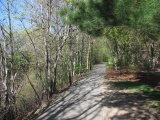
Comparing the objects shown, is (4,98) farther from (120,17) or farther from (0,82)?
(120,17)

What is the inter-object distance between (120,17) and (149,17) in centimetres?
109

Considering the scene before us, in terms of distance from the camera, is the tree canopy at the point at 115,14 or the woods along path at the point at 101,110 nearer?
the tree canopy at the point at 115,14

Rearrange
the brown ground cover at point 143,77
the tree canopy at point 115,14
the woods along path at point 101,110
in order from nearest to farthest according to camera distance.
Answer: the tree canopy at point 115,14, the woods along path at point 101,110, the brown ground cover at point 143,77

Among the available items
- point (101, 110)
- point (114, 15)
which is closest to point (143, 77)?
point (101, 110)

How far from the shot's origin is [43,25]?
1223cm

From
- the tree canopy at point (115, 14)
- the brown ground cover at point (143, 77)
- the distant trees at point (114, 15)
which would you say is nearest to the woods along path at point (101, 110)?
the distant trees at point (114, 15)

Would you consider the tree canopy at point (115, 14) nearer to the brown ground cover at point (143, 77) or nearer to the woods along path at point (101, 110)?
the woods along path at point (101, 110)

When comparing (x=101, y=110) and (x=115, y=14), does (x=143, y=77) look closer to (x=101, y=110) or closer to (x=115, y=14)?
(x=101, y=110)

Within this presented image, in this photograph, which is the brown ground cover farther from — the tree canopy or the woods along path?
the tree canopy

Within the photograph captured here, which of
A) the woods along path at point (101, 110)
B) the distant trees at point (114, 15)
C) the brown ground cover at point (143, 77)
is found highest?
the distant trees at point (114, 15)

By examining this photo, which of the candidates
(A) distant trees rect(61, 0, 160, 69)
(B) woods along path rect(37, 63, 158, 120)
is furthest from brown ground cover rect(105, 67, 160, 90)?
(A) distant trees rect(61, 0, 160, 69)

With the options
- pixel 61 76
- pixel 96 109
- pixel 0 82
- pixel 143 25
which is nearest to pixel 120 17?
pixel 143 25

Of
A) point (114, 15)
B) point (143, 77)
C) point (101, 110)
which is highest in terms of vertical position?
point (114, 15)

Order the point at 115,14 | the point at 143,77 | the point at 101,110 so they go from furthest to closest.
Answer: the point at 143,77 → the point at 101,110 → the point at 115,14
